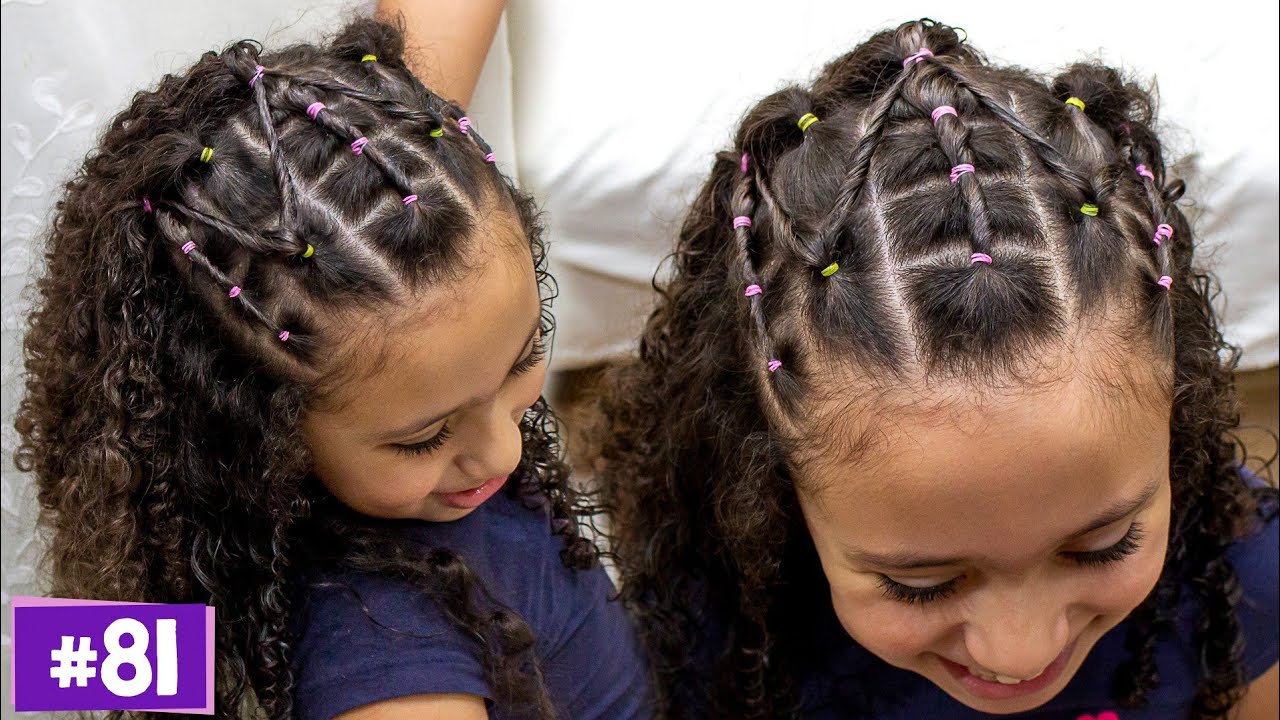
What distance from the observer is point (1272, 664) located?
43.9 inches

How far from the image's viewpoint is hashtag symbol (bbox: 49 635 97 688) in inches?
35.7

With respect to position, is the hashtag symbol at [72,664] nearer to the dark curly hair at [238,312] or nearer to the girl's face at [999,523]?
the dark curly hair at [238,312]

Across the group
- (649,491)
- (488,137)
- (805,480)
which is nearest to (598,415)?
(649,491)

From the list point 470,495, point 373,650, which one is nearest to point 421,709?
point 373,650

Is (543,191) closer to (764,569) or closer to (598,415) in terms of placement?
(598,415)

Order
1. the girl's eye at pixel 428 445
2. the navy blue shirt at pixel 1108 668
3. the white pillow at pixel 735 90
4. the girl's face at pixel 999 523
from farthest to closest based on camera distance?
the white pillow at pixel 735 90, the navy blue shirt at pixel 1108 668, the girl's eye at pixel 428 445, the girl's face at pixel 999 523

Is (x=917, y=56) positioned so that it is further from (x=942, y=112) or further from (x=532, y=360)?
(x=532, y=360)

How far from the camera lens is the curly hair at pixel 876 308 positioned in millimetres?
823

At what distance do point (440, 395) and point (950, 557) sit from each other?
13.4 inches

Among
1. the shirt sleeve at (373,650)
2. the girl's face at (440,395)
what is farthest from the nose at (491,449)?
the shirt sleeve at (373,650)

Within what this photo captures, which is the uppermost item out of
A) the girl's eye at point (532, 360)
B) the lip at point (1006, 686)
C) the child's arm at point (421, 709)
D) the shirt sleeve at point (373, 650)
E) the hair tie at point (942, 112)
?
the hair tie at point (942, 112)

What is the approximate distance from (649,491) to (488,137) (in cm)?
44

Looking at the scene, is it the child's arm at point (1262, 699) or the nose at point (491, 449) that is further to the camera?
the child's arm at point (1262, 699)

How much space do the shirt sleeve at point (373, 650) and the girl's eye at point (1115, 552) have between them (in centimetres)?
42
